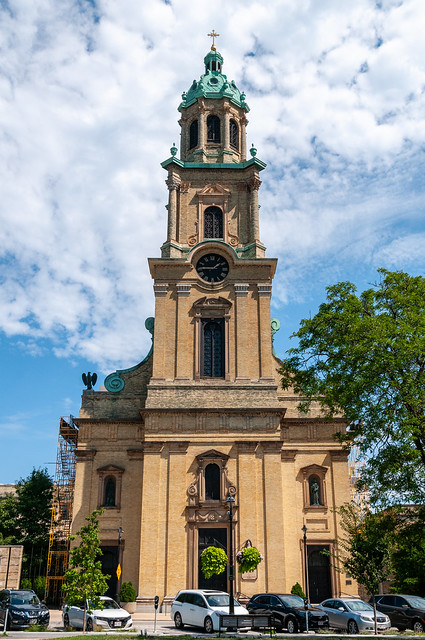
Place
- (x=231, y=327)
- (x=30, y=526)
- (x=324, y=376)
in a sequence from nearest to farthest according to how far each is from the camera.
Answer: (x=324, y=376), (x=231, y=327), (x=30, y=526)

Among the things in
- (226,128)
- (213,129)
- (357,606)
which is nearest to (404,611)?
(357,606)

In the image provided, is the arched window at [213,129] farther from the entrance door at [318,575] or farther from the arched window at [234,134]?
the entrance door at [318,575]

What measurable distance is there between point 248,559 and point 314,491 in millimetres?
7567

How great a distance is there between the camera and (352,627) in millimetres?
25469

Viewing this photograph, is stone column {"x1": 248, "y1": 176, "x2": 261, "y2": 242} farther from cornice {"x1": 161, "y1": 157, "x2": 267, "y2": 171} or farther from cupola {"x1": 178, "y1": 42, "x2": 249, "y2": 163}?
cupola {"x1": 178, "y1": 42, "x2": 249, "y2": 163}

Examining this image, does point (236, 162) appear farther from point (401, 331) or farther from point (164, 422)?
point (401, 331)

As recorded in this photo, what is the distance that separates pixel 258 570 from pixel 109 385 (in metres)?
14.7

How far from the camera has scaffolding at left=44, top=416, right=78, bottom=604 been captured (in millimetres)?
42062

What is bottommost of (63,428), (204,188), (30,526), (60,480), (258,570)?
(258,570)

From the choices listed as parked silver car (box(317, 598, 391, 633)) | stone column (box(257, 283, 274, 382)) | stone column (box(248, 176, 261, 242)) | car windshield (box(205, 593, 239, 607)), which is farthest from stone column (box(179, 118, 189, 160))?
Result: parked silver car (box(317, 598, 391, 633))

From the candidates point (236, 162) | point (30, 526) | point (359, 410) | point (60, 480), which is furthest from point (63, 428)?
point (359, 410)

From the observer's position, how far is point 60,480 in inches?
1882

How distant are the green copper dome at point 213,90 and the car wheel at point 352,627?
121 ft

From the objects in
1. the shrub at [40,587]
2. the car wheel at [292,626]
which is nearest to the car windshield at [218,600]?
the car wheel at [292,626]
